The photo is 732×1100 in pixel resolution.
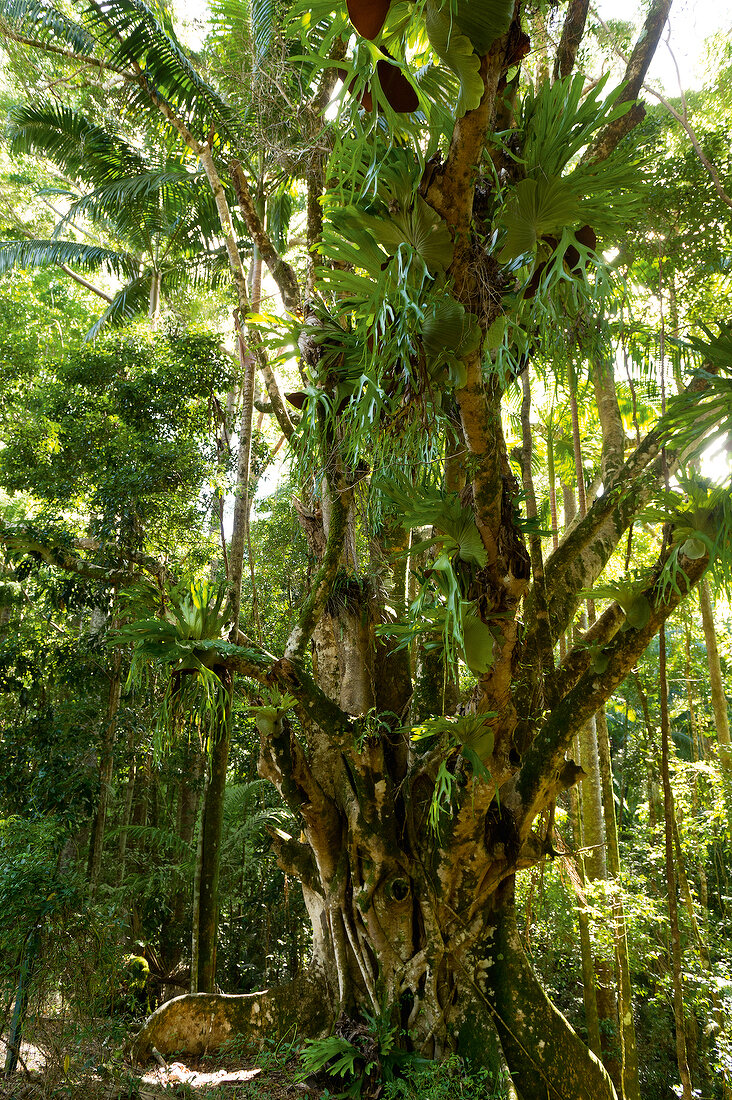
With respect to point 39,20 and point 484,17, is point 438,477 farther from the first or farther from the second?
point 39,20

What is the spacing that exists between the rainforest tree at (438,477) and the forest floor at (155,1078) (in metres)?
0.31

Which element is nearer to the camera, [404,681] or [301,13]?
[301,13]

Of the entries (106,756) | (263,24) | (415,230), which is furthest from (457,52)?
(106,756)

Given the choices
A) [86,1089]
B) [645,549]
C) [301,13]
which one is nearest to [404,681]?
[86,1089]

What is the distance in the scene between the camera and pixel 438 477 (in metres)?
2.75

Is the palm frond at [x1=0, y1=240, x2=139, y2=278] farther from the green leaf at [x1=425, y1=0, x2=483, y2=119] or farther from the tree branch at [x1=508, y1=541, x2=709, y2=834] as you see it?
the green leaf at [x1=425, y1=0, x2=483, y2=119]

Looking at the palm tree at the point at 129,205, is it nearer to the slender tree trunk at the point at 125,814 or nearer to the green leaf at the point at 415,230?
the slender tree trunk at the point at 125,814

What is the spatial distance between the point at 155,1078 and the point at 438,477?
407cm

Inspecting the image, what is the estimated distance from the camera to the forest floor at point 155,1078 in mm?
3543

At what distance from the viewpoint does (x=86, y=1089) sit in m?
3.49

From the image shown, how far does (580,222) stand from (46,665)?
5.53m

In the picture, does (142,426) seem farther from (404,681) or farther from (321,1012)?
(321,1012)

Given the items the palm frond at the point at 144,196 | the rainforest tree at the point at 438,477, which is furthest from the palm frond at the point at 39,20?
the palm frond at the point at 144,196

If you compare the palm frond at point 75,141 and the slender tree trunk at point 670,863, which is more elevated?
the palm frond at point 75,141
